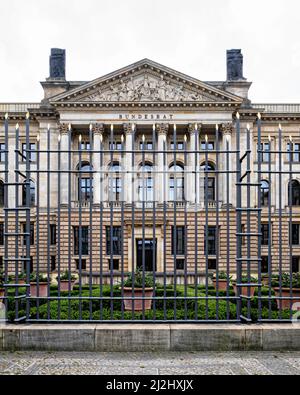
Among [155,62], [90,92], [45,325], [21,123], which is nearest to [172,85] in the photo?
[155,62]

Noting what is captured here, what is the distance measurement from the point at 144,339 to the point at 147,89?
1341 inches

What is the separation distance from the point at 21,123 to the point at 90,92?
7455 mm

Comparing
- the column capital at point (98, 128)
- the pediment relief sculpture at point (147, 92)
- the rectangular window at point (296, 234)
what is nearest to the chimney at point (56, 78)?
the pediment relief sculpture at point (147, 92)

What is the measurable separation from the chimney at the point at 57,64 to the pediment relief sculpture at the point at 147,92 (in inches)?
210

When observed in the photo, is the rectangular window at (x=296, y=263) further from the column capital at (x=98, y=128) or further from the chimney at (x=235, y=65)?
the column capital at (x=98, y=128)

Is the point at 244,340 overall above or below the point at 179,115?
below

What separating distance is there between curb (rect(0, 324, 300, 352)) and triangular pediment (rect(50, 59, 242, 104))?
33.1m

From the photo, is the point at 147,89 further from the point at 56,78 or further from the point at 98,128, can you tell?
the point at 56,78

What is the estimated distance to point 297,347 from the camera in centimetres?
629

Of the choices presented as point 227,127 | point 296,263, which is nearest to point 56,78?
point 227,127

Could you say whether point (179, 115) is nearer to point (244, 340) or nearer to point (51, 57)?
point (51, 57)

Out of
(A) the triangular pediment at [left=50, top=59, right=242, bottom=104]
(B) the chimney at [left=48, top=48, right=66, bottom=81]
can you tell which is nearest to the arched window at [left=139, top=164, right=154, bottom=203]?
(A) the triangular pediment at [left=50, top=59, right=242, bottom=104]

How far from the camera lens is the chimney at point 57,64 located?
134 feet
